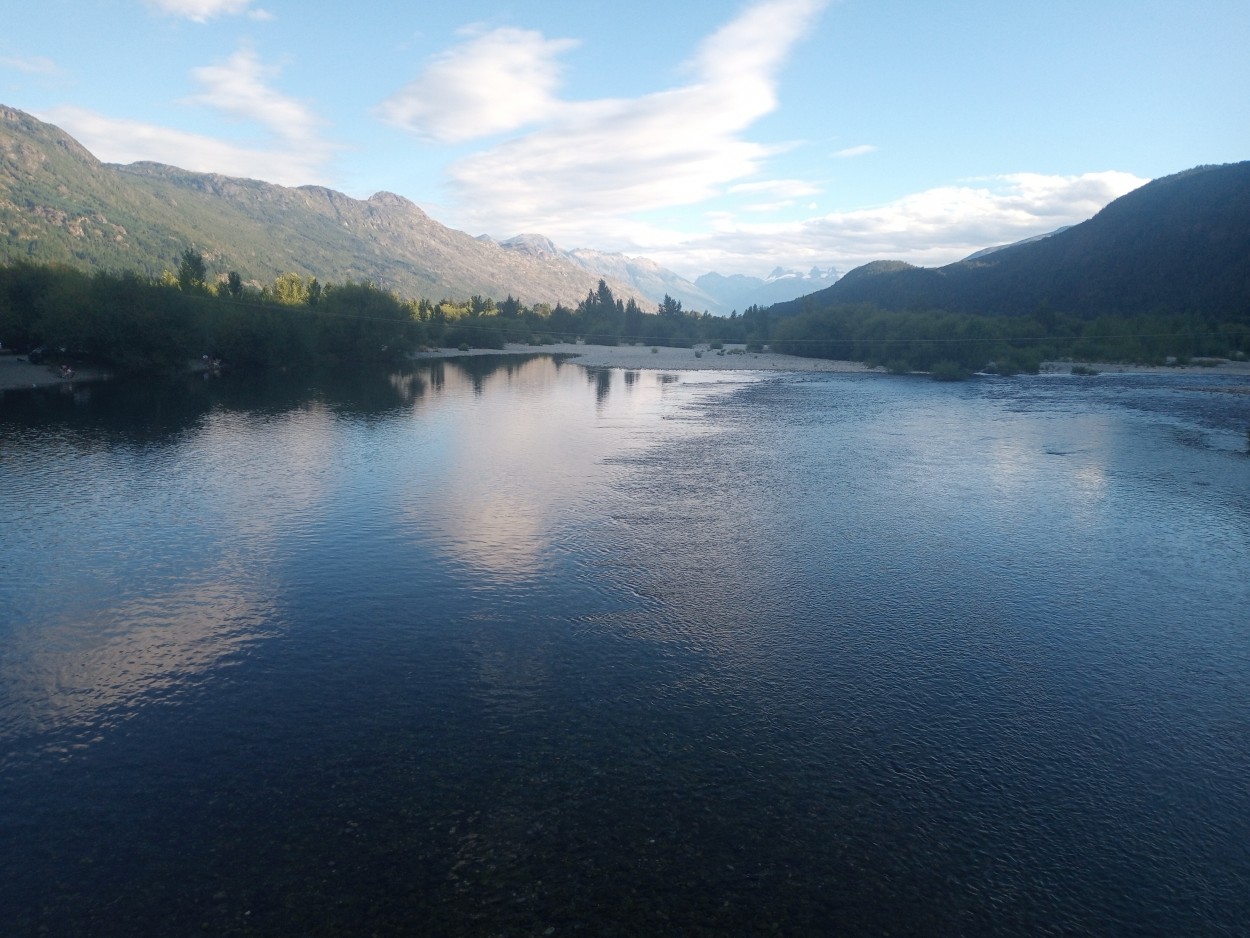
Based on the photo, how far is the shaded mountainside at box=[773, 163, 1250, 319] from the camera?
135250 millimetres

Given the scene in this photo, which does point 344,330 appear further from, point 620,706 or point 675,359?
point 620,706

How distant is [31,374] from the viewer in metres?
72.7

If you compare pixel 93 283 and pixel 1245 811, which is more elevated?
pixel 93 283

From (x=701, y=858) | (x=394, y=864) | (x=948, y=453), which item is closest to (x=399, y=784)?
(x=394, y=864)

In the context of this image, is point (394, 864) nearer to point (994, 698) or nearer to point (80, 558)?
point (994, 698)

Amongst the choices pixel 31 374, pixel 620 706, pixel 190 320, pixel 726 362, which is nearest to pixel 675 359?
pixel 726 362

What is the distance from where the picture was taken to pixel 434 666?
55.4 feet

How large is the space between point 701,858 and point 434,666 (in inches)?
317

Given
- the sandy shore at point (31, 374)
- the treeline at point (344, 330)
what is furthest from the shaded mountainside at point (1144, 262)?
the sandy shore at point (31, 374)

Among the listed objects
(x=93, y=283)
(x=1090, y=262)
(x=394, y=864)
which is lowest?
(x=394, y=864)

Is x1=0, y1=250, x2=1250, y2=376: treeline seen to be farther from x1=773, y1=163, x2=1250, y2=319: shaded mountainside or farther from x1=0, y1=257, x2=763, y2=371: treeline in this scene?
x1=773, y1=163, x2=1250, y2=319: shaded mountainside

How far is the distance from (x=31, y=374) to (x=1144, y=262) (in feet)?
607

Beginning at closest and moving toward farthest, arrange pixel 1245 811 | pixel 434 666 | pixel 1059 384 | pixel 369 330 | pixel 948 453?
pixel 1245 811
pixel 434 666
pixel 948 453
pixel 1059 384
pixel 369 330

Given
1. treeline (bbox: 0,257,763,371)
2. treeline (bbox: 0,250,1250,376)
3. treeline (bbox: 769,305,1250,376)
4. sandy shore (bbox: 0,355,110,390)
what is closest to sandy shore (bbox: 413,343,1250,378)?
treeline (bbox: 769,305,1250,376)
